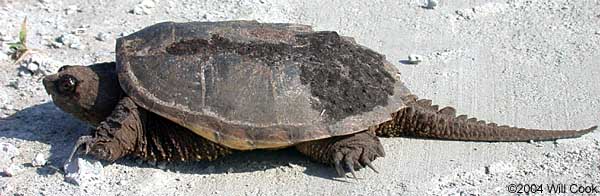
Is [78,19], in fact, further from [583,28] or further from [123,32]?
[583,28]

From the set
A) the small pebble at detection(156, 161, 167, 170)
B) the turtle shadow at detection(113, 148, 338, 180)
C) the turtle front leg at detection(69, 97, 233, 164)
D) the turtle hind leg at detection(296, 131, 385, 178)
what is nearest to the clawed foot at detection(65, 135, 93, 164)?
Answer: the turtle front leg at detection(69, 97, 233, 164)

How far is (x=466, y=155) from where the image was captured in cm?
459

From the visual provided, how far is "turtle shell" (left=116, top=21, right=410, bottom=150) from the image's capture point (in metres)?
4.27

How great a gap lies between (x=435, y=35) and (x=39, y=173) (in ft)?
9.17

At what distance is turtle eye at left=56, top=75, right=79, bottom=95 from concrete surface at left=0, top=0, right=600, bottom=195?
31 cm

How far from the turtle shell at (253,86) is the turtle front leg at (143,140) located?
98mm

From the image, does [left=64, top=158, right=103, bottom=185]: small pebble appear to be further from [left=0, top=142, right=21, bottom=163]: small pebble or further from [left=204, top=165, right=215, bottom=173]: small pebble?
[left=204, top=165, right=215, bottom=173]: small pebble

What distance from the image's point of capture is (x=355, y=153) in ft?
14.3

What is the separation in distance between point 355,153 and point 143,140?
1.02 m

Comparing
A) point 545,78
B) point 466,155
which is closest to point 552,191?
point 466,155

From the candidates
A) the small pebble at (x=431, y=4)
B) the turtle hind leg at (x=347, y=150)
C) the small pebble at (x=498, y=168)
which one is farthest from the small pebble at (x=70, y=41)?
the small pebble at (x=498, y=168)

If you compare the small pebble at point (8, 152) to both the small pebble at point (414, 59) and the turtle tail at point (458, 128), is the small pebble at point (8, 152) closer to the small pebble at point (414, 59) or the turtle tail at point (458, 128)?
the turtle tail at point (458, 128)

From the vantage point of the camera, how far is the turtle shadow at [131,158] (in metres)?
4.52

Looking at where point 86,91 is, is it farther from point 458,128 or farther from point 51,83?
point 458,128
